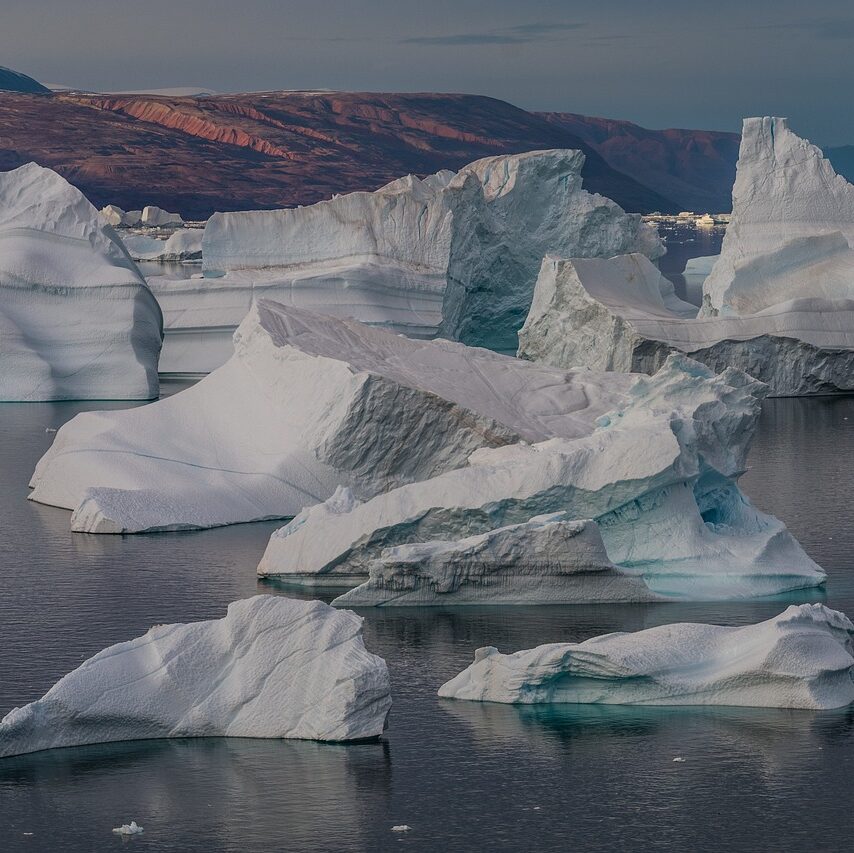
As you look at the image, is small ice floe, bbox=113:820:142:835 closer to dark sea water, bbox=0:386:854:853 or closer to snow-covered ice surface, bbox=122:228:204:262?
dark sea water, bbox=0:386:854:853

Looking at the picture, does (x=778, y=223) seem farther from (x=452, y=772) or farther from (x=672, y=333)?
(x=452, y=772)

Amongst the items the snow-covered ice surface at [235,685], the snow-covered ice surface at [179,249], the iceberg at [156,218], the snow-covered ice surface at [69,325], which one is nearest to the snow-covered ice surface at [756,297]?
the snow-covered ice surface at [69,325]

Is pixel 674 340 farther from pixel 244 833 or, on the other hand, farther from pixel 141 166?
pixel 141 166

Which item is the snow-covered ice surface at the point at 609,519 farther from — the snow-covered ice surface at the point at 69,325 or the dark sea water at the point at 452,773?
the snow-covered ice surface at the point at 69,325

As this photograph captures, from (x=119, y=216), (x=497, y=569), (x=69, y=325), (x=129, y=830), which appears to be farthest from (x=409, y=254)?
(x=119, y=216)

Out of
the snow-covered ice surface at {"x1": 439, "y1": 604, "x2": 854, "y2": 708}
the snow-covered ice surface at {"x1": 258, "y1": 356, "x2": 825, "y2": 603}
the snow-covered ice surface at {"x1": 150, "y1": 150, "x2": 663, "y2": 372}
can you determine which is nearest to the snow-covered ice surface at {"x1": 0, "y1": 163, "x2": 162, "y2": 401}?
the snow-covered ice surface at {"x1": 150, "y1": 150, "x2": 663, "y2": 372}

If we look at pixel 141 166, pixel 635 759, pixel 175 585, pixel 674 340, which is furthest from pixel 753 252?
pixel 141 166

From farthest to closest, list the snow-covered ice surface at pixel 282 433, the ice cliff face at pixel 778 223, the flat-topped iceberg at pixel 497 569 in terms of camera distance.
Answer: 1. the ice cliff face at pixel 778 223
2. the snow-covered ice surface at pixel 282 433
3. the flat-topped iceberg at pixel 497 569
